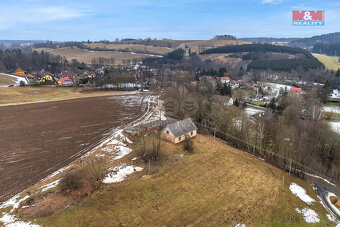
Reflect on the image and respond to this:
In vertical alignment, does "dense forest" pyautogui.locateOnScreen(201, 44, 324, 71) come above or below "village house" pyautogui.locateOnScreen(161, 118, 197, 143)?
above

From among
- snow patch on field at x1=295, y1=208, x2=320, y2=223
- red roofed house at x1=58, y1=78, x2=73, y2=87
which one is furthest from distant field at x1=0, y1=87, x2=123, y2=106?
snow patch on field at x1=295, y1=208, x2=320, y2=223

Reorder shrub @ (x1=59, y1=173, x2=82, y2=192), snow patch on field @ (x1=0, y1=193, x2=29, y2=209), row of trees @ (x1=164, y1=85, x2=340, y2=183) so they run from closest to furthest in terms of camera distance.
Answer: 1. snow patch on field @ (x1=0, y1=193, x2=29, y2=209)
2. shrub @ (x1=59, y1=173, x2=82, y2=192)
3. row of trees @ (x1=164, y1=85, x2=340, y2=183)

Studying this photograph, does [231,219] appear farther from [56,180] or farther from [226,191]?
[56,180]

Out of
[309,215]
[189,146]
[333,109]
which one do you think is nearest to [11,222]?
[189,146]

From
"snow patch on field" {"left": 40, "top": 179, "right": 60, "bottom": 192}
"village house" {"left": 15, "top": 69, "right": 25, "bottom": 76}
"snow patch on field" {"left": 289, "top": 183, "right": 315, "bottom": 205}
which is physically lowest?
"snow patch on field" {"left": 289, "top": 183, "right": 315, "bottom": 205}

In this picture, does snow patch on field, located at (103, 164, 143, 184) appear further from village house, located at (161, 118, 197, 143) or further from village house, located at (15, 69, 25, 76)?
village house, located at (15, 69, 25, 76)

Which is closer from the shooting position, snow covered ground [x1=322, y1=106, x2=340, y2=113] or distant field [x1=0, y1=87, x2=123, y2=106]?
snow covered ground [x1=322, y1=106, x2=340, y2=113]

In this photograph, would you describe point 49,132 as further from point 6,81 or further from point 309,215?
point 6,81

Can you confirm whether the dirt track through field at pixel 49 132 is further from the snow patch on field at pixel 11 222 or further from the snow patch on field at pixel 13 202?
the snow patch on field at pixel 11 222
